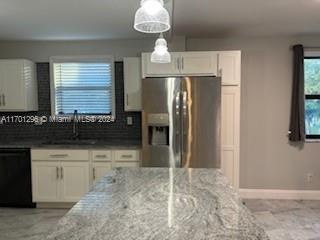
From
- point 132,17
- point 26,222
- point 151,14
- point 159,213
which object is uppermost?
point 132,17

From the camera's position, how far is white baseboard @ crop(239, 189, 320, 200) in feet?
14.9

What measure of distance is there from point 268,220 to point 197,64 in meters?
2.17

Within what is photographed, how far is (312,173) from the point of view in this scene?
15.0 ft

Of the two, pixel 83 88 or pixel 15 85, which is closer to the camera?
pixel 15 85

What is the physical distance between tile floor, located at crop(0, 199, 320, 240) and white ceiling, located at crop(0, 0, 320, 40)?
2411 millimetres

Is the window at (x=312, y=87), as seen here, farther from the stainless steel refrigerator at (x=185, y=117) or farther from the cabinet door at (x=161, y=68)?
the cabinet door at (x=161, y=68)

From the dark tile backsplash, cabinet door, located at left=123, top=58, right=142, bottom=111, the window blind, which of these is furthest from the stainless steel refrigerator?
the window blind

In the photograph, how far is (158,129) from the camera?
3.87 meters

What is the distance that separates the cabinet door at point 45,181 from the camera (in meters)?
4.12

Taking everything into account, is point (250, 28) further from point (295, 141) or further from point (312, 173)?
point (312, 173)

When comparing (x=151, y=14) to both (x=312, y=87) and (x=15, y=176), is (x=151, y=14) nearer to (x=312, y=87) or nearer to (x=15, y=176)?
(x=15, y=176)

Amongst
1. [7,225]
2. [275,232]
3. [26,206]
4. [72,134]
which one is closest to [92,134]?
[72,134]

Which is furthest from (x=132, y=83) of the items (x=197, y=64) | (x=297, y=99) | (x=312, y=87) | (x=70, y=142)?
(x=312, y=87)

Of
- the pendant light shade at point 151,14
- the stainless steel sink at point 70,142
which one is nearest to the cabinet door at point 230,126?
the stainless steel sink at point 70,142
